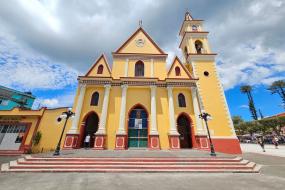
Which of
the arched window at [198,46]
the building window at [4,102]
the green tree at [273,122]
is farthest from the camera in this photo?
the green tree at [273,122]

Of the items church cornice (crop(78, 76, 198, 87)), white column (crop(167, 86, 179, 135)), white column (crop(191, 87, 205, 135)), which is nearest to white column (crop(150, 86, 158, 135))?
church cornice (crop(78, 76, 198, 87))

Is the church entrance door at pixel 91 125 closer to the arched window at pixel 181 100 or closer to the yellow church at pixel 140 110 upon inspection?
the yellow church at pixel 140 110

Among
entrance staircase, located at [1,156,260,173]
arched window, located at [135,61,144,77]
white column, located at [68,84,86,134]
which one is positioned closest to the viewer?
entrance staircase, located at [1,156,260,173]

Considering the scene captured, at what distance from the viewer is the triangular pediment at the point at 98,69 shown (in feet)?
56.7

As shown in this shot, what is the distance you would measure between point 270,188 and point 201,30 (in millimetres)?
22367

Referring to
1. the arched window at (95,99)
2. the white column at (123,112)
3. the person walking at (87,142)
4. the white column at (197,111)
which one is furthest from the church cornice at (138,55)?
→ the person walking at (87,142)

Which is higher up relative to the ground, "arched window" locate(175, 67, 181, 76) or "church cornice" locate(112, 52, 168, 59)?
"church cornice" locate(112, 52, 168, 59)

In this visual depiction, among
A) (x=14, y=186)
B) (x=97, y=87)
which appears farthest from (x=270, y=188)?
(x=97, y=87)

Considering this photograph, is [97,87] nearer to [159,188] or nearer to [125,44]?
[125,44]

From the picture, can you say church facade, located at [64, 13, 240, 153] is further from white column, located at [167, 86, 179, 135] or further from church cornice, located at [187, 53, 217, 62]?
church cornice, located at [187, 53, 217, 62]

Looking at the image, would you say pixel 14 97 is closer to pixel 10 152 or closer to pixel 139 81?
pixel 10 152

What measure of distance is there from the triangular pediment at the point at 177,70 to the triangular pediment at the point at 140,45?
2453 millimetres

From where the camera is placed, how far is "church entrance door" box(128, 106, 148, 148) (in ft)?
49.0

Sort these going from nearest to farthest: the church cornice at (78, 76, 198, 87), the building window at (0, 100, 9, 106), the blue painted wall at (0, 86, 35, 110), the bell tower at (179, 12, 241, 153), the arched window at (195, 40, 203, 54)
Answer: the bell tower at (179, 12, 241, 153), the church cornice at (78, 76, 198, 87), the arched window at (195, 40, 203, 54), the building window at (0, 100, 9, 106), the blue painted wall at (0, 86, 35, 110)
